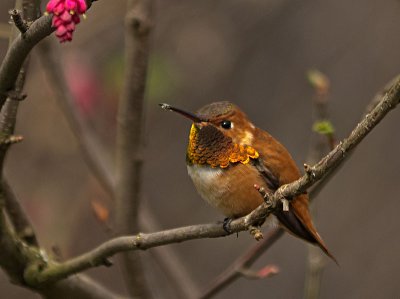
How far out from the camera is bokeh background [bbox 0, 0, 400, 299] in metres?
5.20

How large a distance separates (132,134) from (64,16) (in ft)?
4.16

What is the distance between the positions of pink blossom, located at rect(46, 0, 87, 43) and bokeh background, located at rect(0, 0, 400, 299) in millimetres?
2964

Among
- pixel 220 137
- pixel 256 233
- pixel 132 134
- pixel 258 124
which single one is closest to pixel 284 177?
pixel 220 137

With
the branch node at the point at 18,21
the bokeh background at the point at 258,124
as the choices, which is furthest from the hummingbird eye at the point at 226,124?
the bokeh background at the point at 258,124

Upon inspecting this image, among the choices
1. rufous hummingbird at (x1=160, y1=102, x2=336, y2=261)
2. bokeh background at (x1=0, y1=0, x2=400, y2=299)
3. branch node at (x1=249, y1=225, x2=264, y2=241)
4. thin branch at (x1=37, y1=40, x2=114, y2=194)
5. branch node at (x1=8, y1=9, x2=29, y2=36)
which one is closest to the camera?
branch node at (x1=8, y1=9, x2=29, y2=36)

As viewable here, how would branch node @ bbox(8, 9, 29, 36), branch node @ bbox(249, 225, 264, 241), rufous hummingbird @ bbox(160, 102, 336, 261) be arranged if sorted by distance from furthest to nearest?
rufous hummingbird @ bbox(160, 102, 336, 261), branch node @ bbox(249, 225, 264, 241), branch node @ bbox(8, 9, 29, 36)

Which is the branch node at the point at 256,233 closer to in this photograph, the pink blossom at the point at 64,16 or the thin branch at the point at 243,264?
the pink blossom at the point at 64,16

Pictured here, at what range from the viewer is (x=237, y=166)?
2965 mm

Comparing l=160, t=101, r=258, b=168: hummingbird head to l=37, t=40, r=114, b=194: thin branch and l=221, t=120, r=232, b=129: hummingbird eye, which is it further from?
l=37, t=40, r=114, b=194: thin branch

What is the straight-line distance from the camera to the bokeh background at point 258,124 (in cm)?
520

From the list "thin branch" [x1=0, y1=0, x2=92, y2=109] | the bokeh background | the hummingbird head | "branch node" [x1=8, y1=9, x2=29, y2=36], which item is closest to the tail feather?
the hummingbird head

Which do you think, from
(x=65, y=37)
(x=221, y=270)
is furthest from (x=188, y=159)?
(x=221, y=270)

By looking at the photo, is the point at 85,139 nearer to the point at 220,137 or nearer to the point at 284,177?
A: the point at 220,137

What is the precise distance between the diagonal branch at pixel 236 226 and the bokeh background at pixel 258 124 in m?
2.24
